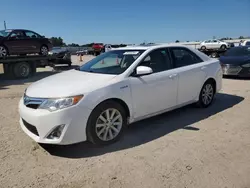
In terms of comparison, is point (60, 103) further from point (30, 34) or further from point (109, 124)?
point (30, 34)

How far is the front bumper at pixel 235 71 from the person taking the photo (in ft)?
33.8

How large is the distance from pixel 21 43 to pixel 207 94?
1026 centimetres

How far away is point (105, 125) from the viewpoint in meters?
3.84

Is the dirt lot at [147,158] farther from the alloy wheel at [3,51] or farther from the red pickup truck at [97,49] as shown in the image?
the red pickup truck at [97,49]

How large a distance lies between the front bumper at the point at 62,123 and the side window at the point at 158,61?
1533 mm

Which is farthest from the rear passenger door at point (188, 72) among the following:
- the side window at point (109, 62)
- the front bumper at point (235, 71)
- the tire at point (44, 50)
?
the tire at point (44, 50)

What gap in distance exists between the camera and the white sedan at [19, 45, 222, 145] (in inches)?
137

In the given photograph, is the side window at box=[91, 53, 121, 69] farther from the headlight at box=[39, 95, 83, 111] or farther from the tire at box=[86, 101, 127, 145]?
the headlight at box=[39, 95, 83, 111]

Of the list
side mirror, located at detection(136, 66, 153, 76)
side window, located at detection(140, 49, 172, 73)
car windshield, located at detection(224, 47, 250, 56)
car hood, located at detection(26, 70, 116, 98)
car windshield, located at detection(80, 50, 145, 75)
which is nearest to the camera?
car hood, located at detection(26, 70, 116, 98)

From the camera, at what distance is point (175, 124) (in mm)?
4812

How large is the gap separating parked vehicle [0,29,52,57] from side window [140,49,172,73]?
968 cm

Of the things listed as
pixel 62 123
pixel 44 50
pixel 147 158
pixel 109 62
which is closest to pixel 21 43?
pixel 44 50

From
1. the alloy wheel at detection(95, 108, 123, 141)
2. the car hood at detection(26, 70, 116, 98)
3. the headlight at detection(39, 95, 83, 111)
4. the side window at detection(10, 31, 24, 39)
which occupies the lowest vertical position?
the alloy wheel at detection(95, 108, 123, 141)

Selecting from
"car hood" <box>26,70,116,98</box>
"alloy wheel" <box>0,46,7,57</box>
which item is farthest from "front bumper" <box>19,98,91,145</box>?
"alloy wheel" <box>0,46,7,57</box>
